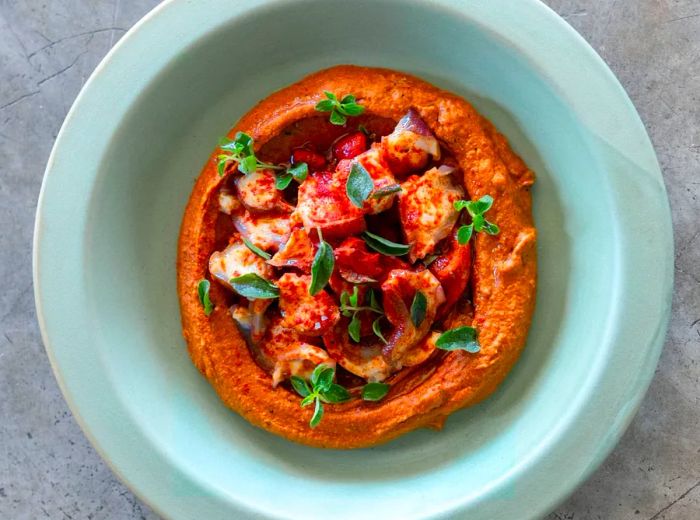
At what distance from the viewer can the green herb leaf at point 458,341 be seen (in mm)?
2395

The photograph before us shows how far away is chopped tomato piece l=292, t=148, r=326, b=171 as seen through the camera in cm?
260

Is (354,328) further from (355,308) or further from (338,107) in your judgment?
(338,107)

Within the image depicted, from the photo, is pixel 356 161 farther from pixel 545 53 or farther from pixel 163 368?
pixel 163 368

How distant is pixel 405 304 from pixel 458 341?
22 cm

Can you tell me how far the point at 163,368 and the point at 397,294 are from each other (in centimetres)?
92

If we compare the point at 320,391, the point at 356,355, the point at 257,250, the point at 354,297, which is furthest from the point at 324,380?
the point at 257,250

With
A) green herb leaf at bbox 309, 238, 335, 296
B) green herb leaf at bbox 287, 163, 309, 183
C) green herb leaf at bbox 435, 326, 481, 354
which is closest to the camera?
green herb leaf at bbox 309, 238, 335, 296

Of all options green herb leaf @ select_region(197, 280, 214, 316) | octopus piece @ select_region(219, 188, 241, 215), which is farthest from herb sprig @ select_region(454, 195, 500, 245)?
green herb leaf @ select_region(197, 280, 214, 316)

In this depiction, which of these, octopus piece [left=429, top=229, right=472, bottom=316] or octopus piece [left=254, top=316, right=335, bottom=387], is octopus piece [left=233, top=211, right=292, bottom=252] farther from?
octopus piece [left=429, top=229, right=472, bottom=316]

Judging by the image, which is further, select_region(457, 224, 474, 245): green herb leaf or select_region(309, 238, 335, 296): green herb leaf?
select_region(457, 224, 474, 245): green herb leaf

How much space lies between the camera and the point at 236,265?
8.24 ft

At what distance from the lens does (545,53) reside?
2.36 meters

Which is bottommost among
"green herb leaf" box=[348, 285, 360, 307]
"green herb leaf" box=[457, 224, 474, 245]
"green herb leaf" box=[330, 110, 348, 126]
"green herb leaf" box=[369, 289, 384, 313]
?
"green herb leaf" box=[369, 289, 384, 313]

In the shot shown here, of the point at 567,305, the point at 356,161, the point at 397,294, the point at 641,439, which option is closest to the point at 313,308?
the point at 397,294
